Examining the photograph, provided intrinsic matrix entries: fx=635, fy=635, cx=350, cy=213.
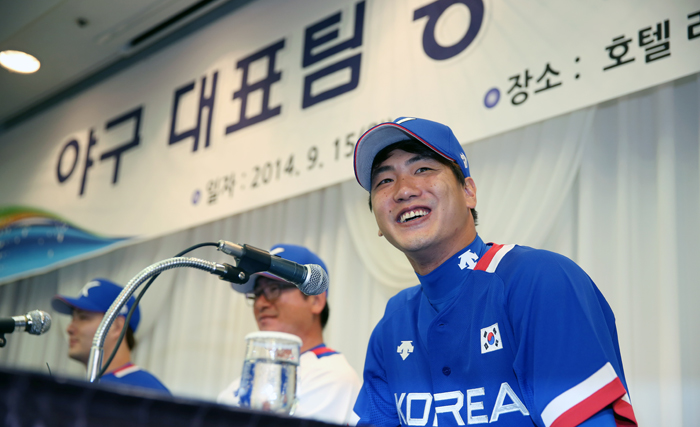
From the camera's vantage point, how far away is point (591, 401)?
85 cm

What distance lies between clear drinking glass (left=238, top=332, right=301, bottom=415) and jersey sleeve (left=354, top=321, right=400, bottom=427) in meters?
0.38

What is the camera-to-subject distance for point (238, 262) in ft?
3.26

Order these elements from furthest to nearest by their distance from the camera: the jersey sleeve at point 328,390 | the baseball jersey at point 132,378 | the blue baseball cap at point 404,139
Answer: the baseball jersey at point 132,378
the jersey sleeve at point 328,390
the blue baseball cap at point 404,139

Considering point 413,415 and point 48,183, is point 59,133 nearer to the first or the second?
point 48,183

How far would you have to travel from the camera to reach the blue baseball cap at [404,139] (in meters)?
1.26

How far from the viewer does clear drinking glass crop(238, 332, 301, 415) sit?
838mm

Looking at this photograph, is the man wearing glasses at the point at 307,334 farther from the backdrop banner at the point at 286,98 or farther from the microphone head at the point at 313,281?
the microphone head at the point at 313,281

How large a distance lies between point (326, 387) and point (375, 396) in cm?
61

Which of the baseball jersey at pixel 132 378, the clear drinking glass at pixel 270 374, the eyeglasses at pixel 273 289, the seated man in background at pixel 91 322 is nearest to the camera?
the clear drinking glass at pixel 270 374

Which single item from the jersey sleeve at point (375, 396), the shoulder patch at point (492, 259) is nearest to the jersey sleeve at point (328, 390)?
the jersey sleeve at point (375, 396)

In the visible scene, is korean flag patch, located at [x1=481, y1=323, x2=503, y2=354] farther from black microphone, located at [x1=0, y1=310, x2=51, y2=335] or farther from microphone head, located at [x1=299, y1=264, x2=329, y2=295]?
black microphone, located at [x1=0, y1=310, x2=51, y2=335]

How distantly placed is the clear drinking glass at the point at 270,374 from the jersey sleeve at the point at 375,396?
379mm

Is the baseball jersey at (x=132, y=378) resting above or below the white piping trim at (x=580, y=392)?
above

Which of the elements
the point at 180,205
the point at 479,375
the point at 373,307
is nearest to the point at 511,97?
the point at 373,307
